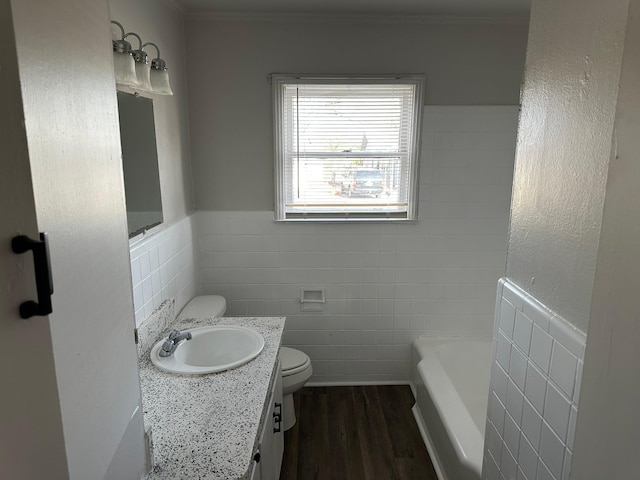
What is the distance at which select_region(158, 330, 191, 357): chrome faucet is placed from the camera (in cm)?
186

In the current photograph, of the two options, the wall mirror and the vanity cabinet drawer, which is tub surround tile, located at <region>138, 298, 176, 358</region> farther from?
the vanity cabinet drawer

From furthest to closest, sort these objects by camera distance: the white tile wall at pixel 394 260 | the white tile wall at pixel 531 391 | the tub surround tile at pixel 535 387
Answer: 1. the white tile wall at pixel 394 260
2. the tub surround tile at pixel 535 387
3. the white tile wall at pixel 531 391

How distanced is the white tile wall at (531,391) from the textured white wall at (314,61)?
1847mm

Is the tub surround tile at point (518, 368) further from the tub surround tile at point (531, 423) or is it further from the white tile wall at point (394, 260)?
the white tile wall at point (394, 260)

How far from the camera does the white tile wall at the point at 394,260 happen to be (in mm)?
2826

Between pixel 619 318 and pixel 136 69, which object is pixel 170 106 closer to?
pixel 136 69

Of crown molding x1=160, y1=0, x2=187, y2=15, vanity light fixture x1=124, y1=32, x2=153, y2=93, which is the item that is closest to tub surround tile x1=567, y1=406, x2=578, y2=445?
vanity light fixture x1=124, y1=32, x2=153, y2=93

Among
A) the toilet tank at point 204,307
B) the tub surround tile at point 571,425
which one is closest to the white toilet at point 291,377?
the toilet tank at point 204,307

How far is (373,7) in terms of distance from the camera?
8.29 ft

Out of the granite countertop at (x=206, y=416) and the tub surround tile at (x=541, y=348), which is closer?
the tub surround tile at (x=541, y=348)

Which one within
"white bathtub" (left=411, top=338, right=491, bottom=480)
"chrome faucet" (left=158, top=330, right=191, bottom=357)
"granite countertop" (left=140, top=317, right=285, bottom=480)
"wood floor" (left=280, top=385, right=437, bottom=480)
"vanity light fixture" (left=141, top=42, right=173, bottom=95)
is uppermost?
"vanity light fixture" (left=141, top=42, right=173, bottom=95)

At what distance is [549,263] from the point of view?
3.56 feet

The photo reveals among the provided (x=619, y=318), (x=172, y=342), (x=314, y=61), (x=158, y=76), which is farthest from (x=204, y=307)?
(x=619, y=318)

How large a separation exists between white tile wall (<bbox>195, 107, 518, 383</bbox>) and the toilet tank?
21 centimetres
